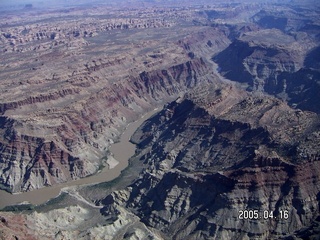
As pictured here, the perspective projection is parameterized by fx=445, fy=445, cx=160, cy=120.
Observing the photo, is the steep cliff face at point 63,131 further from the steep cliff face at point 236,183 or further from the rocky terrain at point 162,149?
the steep cliff face at point 236,183

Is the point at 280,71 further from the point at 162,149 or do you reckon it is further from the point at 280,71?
the point at 162,149

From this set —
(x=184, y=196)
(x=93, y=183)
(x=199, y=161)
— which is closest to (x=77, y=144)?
(x=93, y=183)

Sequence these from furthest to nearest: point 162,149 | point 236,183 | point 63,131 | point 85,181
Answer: point 63,131 → point 162,149 → point 85,181 → point 236,183

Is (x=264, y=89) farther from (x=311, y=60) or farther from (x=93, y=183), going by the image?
(x=93, y=183)
